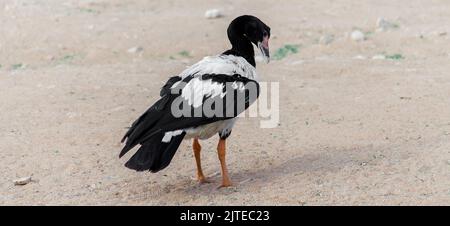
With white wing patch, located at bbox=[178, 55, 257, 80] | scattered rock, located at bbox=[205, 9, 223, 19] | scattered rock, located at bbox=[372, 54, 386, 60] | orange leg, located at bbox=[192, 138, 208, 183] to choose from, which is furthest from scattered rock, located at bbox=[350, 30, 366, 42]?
orange leg, located at bbox=[192, 138, 208, 183]

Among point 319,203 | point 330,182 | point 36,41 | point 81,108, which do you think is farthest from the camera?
point 36,41

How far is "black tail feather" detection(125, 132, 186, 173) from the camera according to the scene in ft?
16.4

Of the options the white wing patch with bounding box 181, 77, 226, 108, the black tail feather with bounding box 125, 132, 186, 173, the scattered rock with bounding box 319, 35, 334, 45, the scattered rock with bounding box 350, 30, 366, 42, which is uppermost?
the white wing patch with bounding box 181, 77, 226, 108

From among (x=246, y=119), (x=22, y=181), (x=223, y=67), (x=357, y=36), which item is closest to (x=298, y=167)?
(x=223, y=67)

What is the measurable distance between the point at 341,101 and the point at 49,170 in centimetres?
335

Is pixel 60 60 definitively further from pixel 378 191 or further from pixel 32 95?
pixel 378 191

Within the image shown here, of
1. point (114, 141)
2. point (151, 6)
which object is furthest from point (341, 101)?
point (151, 6)

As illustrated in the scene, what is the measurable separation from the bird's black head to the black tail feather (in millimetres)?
1129

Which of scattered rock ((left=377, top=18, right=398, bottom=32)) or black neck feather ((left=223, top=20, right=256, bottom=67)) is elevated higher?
black neck feather ((left=223, top=20, right=256, bottom=67))

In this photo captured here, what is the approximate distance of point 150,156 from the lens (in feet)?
16.5

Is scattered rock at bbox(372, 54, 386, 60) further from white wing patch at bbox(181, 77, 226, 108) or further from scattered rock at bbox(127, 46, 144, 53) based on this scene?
white wing patch at bbox(181, 77, 226, 108)

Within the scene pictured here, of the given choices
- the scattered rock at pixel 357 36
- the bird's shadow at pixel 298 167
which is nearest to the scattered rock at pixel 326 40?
the scattered rock at pixel 357 36

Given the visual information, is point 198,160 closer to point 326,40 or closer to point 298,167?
point 298,167

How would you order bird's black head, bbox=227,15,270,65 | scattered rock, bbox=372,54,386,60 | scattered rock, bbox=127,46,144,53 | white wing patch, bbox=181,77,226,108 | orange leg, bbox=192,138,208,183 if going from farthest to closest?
scattered rock, bbox=127,46,144,53, scattered rock, bbox=372,54,386,60, bird's black head, bbox=227,15,270,65, orange leg, bbox=192,138,208,183, white wing patch, bbox=181,77,226,108
